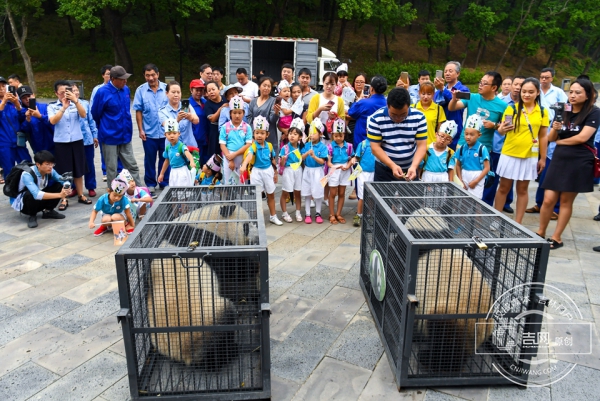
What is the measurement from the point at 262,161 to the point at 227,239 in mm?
2923

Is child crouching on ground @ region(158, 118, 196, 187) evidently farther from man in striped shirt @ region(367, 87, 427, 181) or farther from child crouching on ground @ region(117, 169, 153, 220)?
man in striped shirt @ region(367, 87, 427, 181)

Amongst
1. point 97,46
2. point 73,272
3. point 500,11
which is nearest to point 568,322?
point 73,272

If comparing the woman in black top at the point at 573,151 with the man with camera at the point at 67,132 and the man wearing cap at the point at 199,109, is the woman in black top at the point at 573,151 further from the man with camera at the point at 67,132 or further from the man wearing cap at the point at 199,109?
the man with camera at the point at 67,132

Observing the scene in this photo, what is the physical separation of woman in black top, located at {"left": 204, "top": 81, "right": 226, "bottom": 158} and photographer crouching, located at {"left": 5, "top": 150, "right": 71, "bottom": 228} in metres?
2.27

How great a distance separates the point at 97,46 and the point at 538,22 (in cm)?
3029

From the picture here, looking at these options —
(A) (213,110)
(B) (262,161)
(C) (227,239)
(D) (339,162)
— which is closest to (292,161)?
(B) (262,161)

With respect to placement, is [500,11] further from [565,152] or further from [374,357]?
[374,357]

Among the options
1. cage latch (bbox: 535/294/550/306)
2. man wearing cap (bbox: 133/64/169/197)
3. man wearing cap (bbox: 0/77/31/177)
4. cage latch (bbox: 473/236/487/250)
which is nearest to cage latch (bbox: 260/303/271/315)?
cage latch (bbox: 473/236/487/250)

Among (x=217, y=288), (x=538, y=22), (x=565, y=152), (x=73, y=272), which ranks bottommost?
(x=73, y=272)

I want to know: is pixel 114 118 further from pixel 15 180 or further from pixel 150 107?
pixel 15 180

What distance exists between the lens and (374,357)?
3.20 metres

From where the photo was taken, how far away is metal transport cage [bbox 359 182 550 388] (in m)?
2.71

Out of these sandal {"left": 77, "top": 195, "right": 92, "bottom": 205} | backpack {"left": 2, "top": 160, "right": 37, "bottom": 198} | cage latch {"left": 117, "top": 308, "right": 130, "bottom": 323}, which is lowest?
sandal {"left": 77, "top": 195, "right": 92, "bottom": 205}

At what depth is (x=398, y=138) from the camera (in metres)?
4.48
